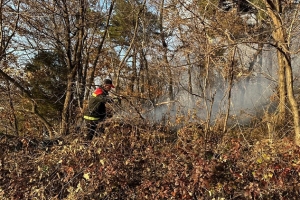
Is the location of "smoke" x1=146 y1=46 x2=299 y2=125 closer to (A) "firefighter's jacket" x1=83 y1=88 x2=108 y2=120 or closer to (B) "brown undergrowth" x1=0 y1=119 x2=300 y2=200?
(A) "firefighter's jacket" x1=83 y1=88 x2=108 y2=120

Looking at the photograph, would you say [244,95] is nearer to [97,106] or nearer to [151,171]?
[97,106]

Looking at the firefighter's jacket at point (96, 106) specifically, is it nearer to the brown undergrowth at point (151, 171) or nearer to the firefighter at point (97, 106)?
the firefighter at point (97, 106)

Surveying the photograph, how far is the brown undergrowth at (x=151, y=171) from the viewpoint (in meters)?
4.89

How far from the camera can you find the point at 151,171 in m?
5.52

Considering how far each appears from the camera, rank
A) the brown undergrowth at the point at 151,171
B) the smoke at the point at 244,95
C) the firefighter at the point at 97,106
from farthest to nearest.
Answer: the smoke at the point at 244,95 → the firefighter at the point at 97,106 → the brown undergrowth at the point at 151,171

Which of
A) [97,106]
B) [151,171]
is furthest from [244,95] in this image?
[151,171]

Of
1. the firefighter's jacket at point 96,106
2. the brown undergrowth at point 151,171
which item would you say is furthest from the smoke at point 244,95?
the brown undergrowth at point 151,171

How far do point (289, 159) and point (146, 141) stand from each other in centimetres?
233

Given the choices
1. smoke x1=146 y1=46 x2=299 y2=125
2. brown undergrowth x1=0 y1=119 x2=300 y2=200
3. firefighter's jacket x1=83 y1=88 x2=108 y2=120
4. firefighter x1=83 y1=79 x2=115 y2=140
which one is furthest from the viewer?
smoke x1=146 y1=46 x2=299 y2=125

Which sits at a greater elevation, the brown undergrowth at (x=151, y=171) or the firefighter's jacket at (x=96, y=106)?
the firefighter's jacket at (x=96, y=106)

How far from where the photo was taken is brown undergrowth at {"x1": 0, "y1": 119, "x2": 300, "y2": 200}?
4895 millimetres

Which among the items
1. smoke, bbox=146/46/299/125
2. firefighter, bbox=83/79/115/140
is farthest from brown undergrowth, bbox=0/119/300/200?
smoke, bbox=146/46/299/125

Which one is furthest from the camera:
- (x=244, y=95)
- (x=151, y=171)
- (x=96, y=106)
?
(x=244, y=95)

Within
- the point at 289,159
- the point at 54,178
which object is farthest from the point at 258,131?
the point at 54,178
